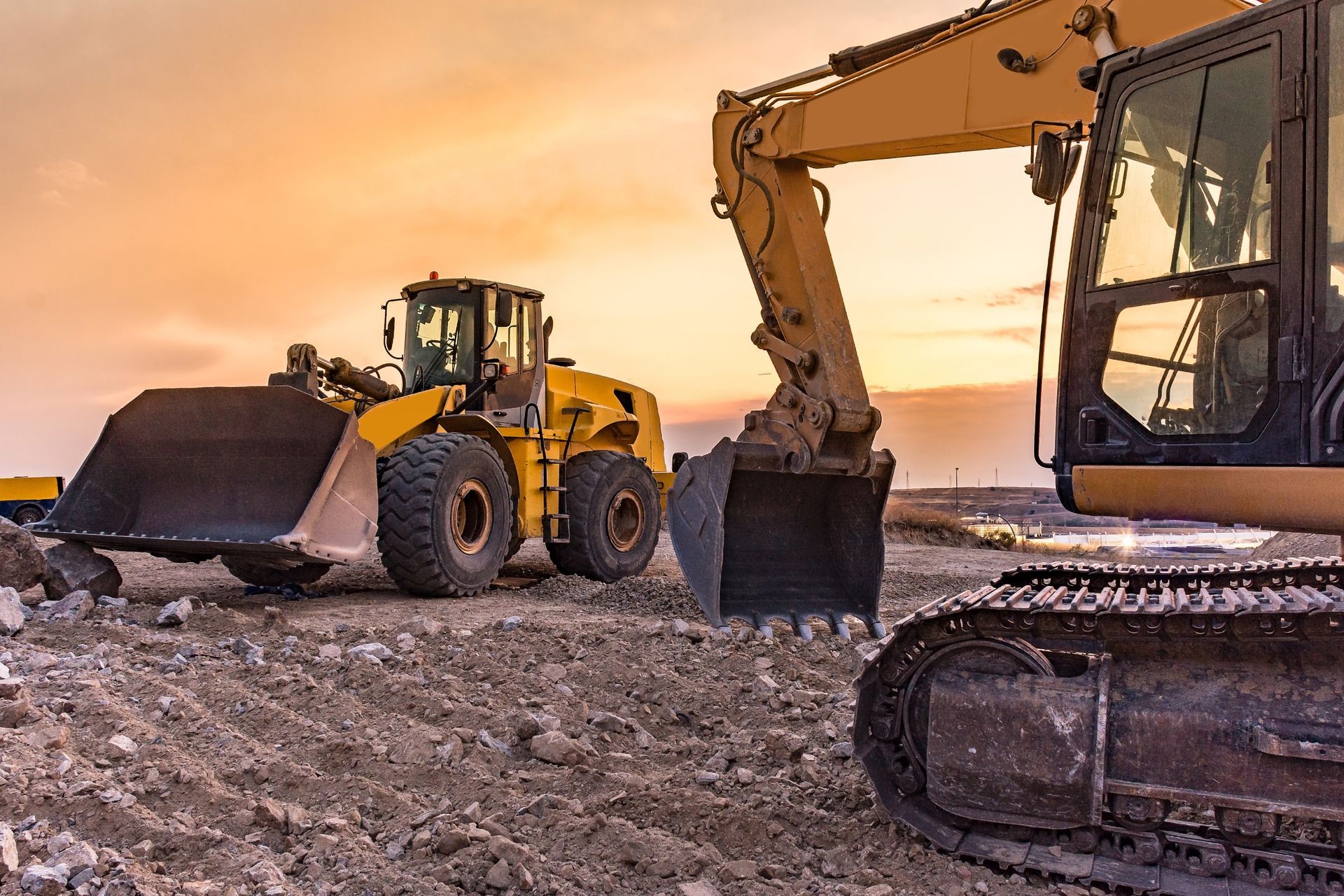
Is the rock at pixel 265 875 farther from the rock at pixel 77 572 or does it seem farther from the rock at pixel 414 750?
the rock at pixel 77 572

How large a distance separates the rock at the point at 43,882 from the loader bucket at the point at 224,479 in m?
4.08

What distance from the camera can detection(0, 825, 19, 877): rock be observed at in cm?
301

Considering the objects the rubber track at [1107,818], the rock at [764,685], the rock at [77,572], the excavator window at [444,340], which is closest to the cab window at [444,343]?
the excavator window at [444,340]

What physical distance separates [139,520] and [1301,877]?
296 inches

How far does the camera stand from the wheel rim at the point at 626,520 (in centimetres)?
1077

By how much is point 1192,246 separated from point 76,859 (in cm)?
401

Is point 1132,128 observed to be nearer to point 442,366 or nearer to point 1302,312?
point 1302,312

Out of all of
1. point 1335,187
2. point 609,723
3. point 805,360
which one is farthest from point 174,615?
point 1335,187

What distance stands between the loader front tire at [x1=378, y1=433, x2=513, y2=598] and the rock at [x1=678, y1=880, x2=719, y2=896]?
5.32 meters

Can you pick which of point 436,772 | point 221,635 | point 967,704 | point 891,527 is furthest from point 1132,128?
point 891,527

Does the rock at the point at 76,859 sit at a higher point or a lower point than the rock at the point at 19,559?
lower

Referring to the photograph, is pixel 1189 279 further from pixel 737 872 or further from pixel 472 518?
pixel 472 518

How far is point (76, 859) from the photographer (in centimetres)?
309

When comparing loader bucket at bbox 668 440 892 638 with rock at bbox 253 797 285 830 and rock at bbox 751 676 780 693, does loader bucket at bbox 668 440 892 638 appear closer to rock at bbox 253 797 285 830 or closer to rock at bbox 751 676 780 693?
rock at bbox 751 676 780 693
